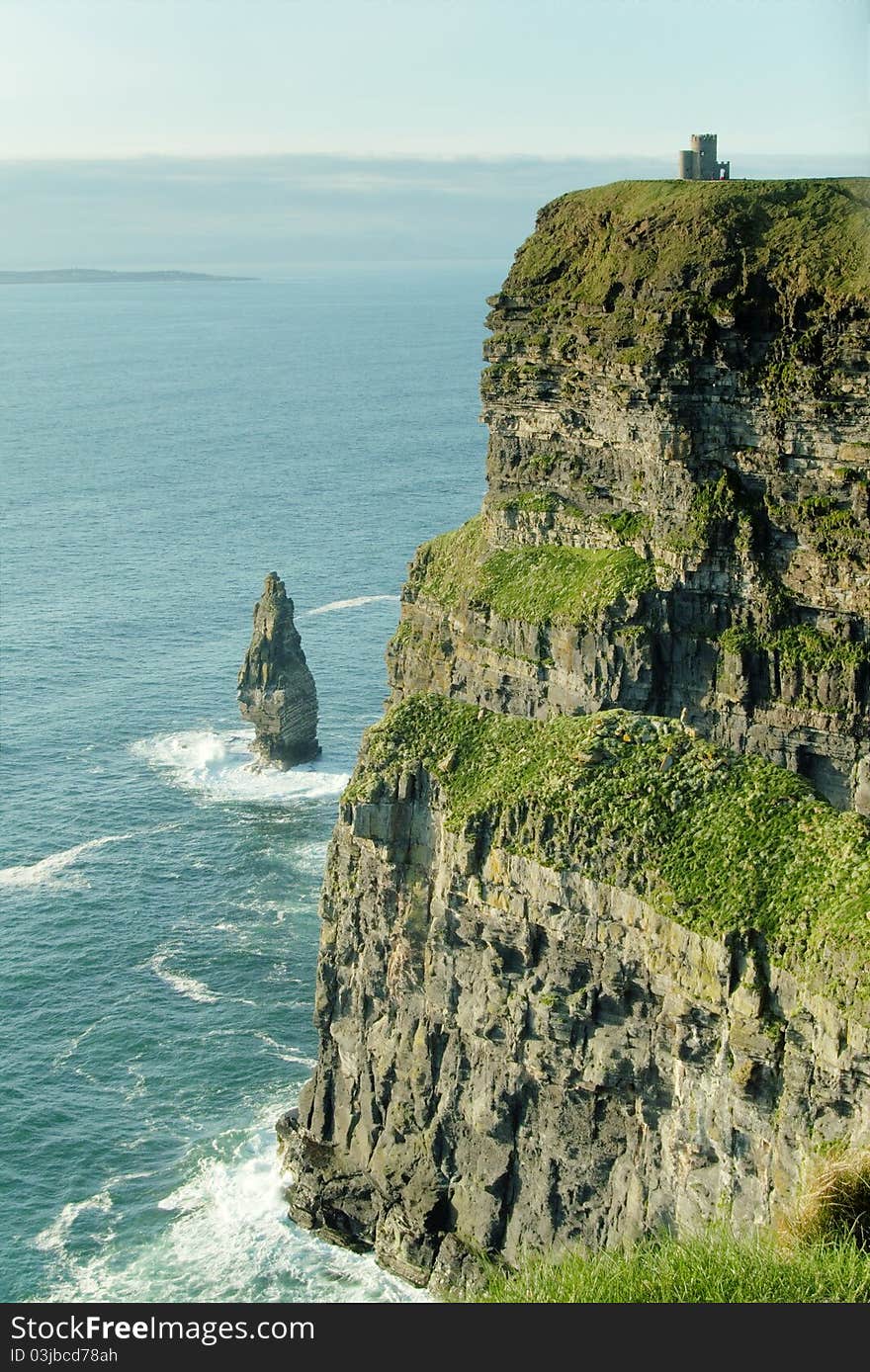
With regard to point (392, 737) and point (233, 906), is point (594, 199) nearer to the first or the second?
point (392, 737)

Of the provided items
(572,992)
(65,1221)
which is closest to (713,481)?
(572,992)

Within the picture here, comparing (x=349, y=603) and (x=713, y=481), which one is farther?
(x=349, y=603)

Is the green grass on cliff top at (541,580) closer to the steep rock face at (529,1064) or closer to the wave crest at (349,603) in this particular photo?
the steep rock face at (529,1064)

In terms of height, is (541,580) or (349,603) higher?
(541,580)

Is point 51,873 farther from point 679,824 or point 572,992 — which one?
point 679,824

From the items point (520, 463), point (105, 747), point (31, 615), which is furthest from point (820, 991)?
point (31, 615)

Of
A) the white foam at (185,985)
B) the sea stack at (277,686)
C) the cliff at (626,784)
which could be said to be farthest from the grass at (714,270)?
the sea stack at (277,686)
